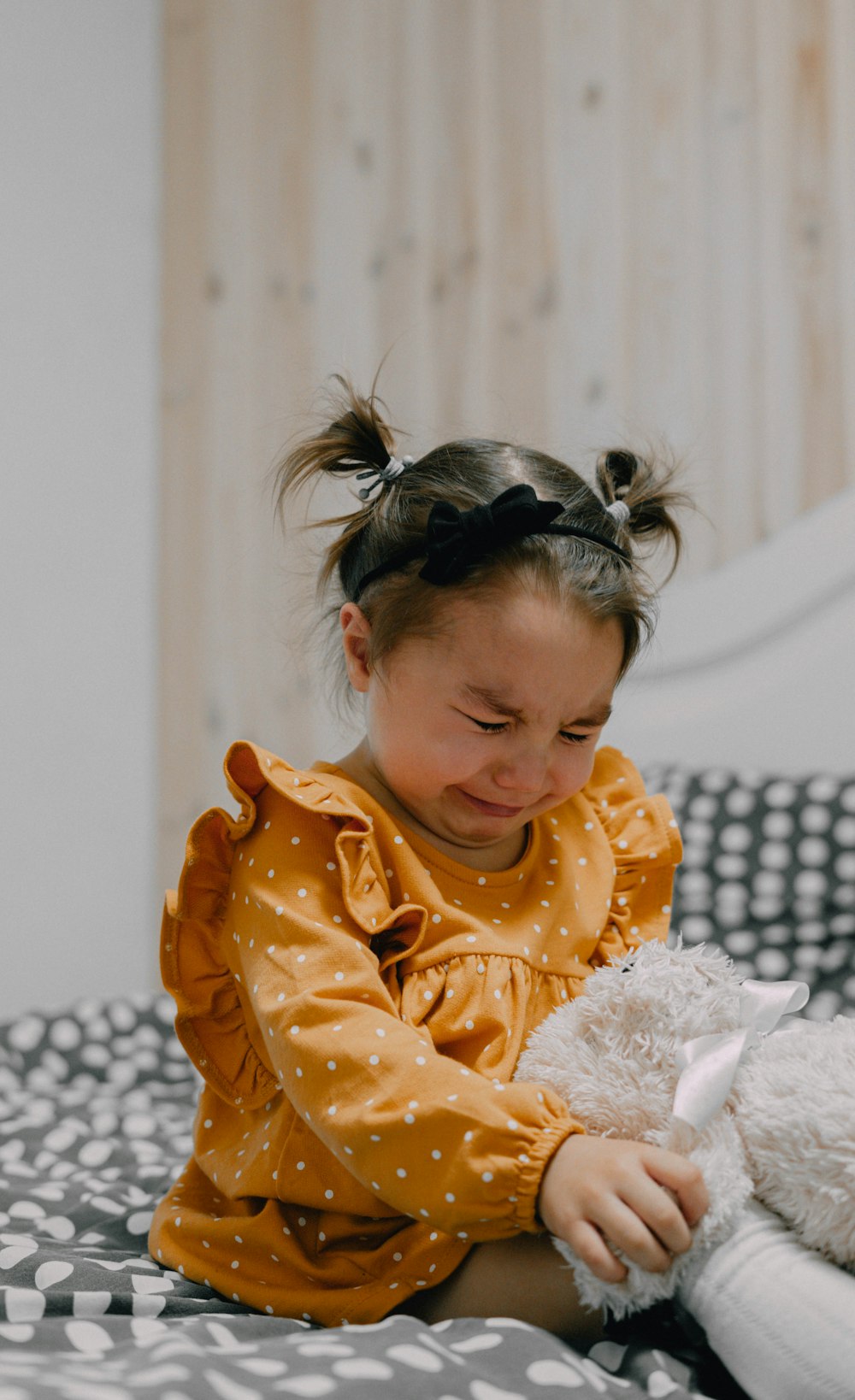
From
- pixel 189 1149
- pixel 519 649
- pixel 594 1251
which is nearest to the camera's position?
pixel 594 1251

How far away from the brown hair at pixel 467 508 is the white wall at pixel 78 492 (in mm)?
1351

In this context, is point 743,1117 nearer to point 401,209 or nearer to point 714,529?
point 714,529

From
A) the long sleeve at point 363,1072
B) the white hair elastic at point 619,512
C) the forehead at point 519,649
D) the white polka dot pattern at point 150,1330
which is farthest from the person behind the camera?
the white hair elastic at point 619,512

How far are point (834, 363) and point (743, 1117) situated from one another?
1.28 metres

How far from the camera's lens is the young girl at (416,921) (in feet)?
2.27

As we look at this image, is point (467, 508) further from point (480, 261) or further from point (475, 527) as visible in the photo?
point (480, 261)

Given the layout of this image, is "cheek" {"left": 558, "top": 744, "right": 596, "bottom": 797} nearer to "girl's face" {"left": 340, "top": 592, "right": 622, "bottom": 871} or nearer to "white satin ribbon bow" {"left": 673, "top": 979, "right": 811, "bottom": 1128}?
"girl's face" {"left": 340, "top": 592, "right": 622, "bottom": 871}

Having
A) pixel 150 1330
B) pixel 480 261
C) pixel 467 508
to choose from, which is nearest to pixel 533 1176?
pixel 150 1330

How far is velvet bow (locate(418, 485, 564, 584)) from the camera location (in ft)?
2.72

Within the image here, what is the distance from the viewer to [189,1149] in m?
1.21

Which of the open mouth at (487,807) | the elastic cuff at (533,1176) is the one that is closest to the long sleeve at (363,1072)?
the elastic cuff at (533,1176)

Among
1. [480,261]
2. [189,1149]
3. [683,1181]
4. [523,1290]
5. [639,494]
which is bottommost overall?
[189,1149]

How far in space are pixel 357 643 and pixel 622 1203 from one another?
0.45 m

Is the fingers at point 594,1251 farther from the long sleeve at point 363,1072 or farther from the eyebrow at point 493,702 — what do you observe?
the eyebrow at point 493,702
